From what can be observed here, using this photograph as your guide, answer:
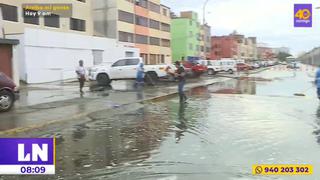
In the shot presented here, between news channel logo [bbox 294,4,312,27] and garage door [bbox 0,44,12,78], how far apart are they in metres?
14.1

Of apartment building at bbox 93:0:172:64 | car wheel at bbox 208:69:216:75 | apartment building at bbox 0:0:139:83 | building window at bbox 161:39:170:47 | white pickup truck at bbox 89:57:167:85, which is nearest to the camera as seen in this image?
white pickup truck at bbox 89:57:167:85

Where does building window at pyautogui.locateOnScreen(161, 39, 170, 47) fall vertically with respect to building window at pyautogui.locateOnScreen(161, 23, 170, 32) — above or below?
below

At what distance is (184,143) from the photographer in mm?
9469

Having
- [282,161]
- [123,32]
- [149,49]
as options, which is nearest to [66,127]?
[282,161]

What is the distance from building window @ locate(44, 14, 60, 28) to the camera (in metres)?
46.5

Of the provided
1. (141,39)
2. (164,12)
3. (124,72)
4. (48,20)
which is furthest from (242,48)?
(124,72)

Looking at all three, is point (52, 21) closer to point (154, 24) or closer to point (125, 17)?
→ point (125, 17)

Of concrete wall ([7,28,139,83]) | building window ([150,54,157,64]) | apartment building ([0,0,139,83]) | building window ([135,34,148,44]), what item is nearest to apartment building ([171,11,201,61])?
building window ([150,54,157,64])

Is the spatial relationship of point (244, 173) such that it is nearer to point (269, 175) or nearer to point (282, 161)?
point (269, 175)

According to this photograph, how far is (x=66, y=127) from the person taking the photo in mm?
12055

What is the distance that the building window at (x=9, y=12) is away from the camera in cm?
3925

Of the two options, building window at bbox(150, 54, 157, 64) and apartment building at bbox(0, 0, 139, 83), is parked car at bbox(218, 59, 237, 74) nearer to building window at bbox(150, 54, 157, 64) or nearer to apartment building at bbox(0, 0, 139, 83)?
apartment building at bbox(0, 0, 139, 83)

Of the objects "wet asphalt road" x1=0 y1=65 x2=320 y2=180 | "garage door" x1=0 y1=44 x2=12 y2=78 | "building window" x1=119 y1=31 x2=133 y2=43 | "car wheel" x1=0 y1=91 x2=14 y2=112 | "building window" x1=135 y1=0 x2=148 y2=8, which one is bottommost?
"wet asphalt road" x1=0 y1=65 x2=320 y2=180

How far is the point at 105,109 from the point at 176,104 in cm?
352
